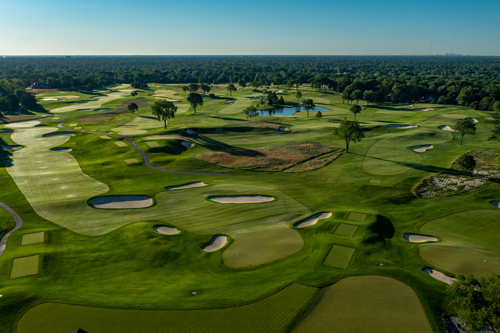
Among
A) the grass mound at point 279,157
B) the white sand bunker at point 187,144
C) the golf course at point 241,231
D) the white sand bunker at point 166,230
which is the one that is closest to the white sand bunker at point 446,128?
the golf course at point 241,231

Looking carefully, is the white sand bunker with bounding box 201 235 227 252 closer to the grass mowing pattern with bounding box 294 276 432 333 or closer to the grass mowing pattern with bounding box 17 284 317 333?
the grass mowing pattern with bounding box 17 284 317 333

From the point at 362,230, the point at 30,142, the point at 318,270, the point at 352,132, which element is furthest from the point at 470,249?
the point at 30,142

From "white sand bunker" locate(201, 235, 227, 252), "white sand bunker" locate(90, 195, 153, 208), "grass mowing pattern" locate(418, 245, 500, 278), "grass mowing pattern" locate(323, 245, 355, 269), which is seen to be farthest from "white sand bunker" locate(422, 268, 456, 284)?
"white sand bunker" locate(90, 195, 153, 208)

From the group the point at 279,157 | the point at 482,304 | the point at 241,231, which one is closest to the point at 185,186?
the point at 241,231

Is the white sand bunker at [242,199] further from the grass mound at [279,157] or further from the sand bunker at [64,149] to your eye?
the sand bunker at [64,149]

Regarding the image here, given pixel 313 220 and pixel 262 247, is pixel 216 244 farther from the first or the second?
pixel 313 220
